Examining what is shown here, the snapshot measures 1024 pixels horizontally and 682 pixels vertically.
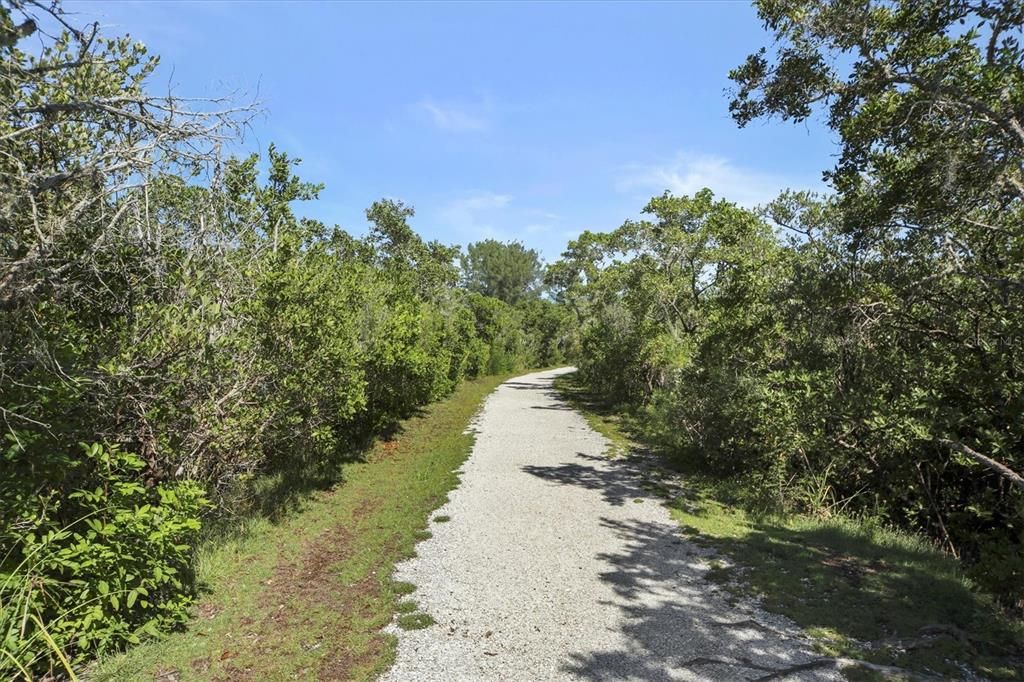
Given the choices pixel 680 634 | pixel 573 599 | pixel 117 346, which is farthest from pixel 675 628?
pixel 117 346

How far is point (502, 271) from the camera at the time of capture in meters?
71.7

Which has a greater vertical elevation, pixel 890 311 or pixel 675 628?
pixel 890 311

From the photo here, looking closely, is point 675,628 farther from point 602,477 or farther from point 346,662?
point 602,477

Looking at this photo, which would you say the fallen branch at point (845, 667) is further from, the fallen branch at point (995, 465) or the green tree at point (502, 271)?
the green tree at point (502, 271)

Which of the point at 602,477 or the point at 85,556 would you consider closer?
the point at 85,556

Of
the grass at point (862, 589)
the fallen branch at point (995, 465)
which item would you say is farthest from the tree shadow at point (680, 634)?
the fallen branch at point (995, 465)

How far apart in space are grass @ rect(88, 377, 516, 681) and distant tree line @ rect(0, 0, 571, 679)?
460 millimetres

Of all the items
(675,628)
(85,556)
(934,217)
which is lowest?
(675,628)

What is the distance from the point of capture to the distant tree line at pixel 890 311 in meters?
5.62

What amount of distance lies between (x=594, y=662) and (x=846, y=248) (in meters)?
7.03

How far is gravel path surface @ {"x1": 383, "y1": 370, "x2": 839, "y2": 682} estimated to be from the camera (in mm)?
5125

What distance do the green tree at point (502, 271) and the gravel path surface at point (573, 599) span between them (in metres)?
60.8

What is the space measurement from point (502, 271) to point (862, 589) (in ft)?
218

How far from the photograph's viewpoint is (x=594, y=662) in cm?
516
